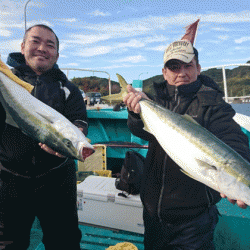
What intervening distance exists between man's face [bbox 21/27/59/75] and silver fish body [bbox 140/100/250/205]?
1.33 metres

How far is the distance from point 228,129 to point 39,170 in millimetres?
1948

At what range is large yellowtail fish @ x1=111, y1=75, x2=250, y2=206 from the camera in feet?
4.83

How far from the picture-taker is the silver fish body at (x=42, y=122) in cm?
162

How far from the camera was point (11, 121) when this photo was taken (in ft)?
6.31

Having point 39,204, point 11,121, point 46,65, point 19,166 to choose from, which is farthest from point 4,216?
point 46,65

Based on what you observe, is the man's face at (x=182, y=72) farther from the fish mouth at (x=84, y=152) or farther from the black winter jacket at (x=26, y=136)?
the fish mouth at (x=84, y=152)

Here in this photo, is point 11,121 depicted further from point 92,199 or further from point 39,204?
point 92,199

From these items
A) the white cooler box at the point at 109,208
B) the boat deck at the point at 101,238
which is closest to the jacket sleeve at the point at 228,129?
the white cooler box at the point at 109,208

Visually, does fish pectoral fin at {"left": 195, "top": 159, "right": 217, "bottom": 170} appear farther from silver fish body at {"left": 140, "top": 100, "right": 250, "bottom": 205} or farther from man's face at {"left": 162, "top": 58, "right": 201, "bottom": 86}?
man's face at {"left": 162, "top": 58, "right": 201, "bottom": 86}

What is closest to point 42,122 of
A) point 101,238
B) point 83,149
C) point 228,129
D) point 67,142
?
point 67,142

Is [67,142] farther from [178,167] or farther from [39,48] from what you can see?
[39,48]

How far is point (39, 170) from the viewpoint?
226cm

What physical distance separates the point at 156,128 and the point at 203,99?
62 centimetres

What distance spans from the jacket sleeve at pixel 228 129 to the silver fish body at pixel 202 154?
13.0 inches
